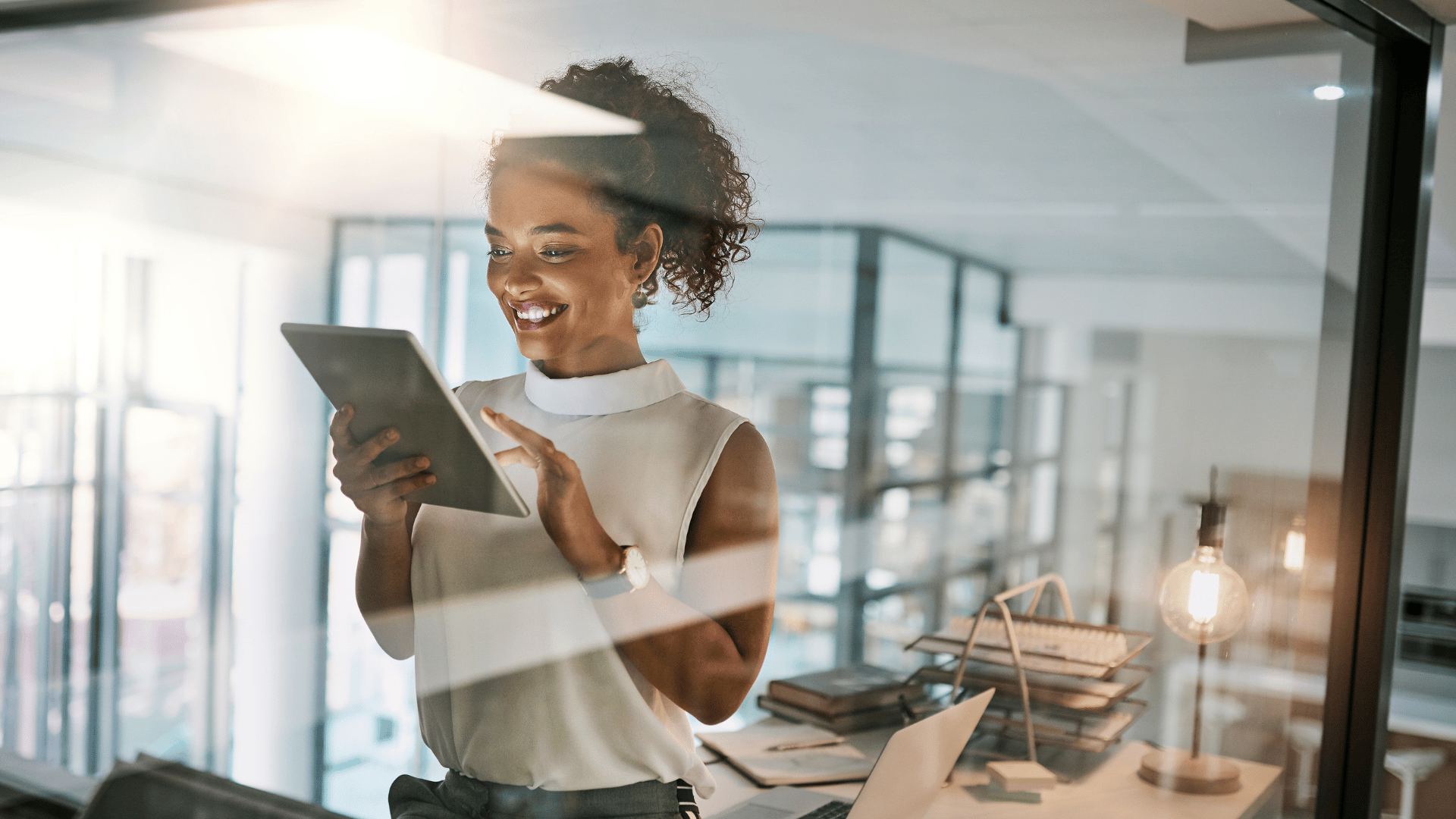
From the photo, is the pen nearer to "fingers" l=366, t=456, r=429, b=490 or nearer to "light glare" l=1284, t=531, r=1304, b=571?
"fingers" l=366, t=456, r=429, b=490

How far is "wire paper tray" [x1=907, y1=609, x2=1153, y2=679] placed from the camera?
1.68 metres

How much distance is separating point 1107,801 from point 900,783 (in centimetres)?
64

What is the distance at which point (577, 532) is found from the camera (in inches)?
38.1

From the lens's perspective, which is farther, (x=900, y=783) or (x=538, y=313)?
(x=900, y=783)

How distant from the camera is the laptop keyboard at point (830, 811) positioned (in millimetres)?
1434

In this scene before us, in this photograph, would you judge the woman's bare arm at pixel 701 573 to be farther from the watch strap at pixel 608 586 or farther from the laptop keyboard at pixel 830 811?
the laptop keyboard at pixel 830 811

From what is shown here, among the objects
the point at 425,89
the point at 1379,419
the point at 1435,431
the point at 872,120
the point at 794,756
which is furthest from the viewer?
the point at 1435,431

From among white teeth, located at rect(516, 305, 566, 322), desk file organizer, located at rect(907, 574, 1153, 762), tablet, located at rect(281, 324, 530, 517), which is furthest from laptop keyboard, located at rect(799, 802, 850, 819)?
white teeth, located at rect(516, 305, 566, 322)

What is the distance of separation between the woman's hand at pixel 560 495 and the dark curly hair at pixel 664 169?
0.58 ft

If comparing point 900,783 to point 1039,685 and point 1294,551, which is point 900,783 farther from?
point 1294,551

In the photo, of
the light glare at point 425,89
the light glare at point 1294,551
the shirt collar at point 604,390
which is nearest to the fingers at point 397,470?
the shirt collar at point 604,390

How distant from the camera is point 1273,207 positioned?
6.24 ft

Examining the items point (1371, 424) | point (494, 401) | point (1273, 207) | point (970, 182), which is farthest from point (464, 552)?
point (1371, 424)

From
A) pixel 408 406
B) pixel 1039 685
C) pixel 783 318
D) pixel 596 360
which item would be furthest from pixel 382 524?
pixel 1039 685
